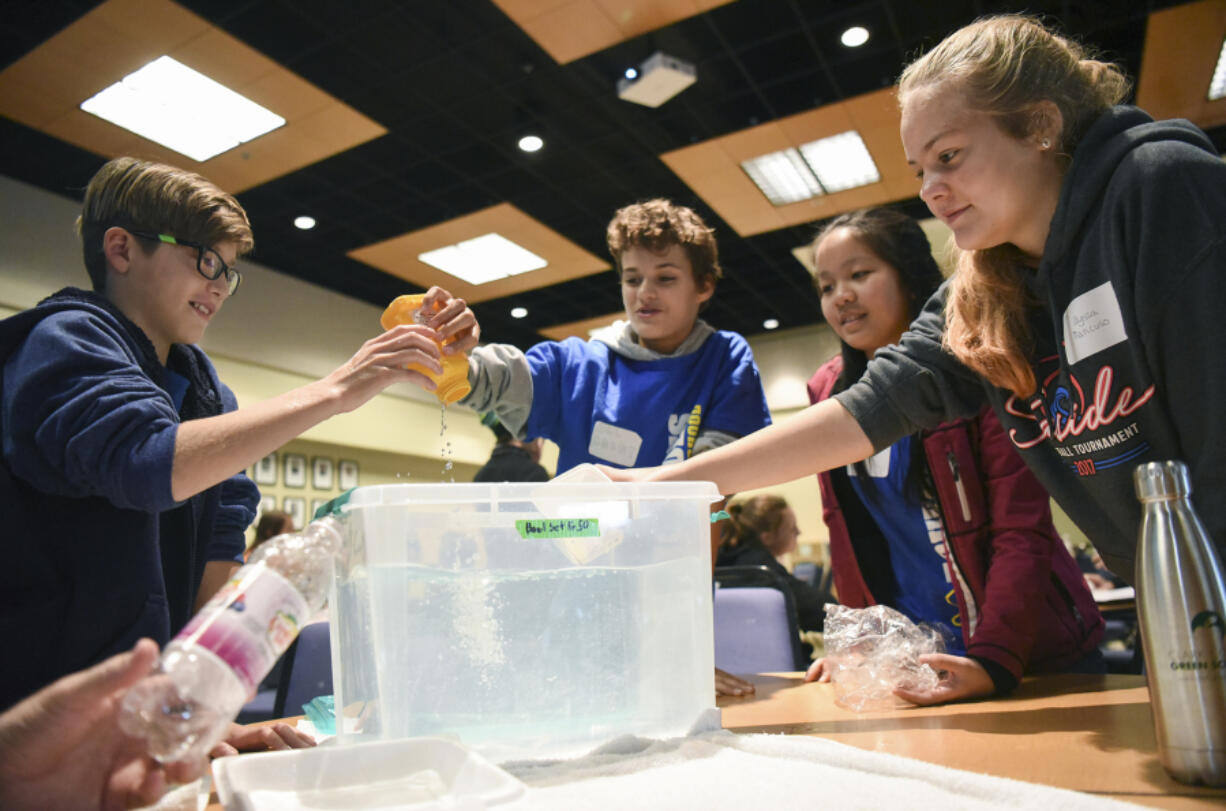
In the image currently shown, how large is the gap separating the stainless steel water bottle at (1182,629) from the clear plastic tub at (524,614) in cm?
43

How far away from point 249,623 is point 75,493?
597 millimetres

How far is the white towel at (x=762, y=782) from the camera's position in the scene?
57cm

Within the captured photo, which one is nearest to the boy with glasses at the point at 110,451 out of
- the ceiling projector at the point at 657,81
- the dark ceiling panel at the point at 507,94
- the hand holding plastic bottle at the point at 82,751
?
the hand holding plastic bottle at the point at 82,751

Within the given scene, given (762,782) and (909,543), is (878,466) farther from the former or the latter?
(762,782)

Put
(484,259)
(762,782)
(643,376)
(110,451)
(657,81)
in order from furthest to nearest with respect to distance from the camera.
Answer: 1. (484,259)
2. (657,81)
3. (643,376)
4. (110,451)
5. (762,782)

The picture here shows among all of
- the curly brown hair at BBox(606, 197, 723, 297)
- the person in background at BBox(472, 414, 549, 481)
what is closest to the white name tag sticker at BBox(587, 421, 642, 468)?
the curly brown hair at BBox(606, 197, 723, 297)

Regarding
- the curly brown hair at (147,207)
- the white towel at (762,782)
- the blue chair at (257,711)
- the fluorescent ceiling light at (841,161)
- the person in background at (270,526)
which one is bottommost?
the blue chair at (257,711)

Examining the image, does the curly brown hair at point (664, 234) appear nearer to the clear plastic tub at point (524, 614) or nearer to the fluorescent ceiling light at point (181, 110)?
the clear plastic tub at point (524, 614)

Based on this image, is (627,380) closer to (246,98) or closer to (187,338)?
(187,338)

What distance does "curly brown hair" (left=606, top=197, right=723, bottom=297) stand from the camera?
170 cm

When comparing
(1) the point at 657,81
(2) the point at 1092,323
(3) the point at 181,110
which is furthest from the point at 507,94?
(2) the point at 1092,323

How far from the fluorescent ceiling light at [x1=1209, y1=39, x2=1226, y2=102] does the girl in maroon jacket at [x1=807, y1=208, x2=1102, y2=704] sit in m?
3.50

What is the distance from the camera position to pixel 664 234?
170 cm

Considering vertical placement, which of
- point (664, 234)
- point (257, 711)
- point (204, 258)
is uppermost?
point (664, 234)
